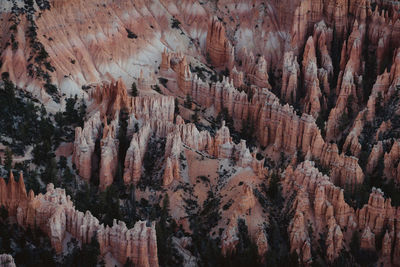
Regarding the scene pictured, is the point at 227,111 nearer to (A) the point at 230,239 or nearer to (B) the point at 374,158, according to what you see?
(B) the point at 374,158

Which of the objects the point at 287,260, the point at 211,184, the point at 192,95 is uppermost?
the point at 192,95

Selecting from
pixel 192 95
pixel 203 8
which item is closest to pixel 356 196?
pixel 192 95

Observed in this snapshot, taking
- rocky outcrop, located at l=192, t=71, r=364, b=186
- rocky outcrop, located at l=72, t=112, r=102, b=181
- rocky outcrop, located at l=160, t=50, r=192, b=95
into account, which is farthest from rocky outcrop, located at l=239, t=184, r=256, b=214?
rocky outcrop, located at l=160, t=50, r=192, b=95

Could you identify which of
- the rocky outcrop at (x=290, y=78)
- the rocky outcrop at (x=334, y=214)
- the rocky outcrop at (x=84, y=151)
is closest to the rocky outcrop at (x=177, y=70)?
the rocky outcrop at (x=290, y=78)

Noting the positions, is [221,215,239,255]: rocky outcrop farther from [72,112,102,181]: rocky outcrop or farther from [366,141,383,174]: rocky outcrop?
[366,141,383,174]: rocky outcrop

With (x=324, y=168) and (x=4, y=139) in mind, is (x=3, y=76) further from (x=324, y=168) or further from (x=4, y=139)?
(x=324, y=168)
